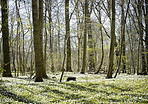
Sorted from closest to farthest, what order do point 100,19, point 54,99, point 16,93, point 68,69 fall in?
point 54,99 < point 16,93 < point 100,19 < point 68,69

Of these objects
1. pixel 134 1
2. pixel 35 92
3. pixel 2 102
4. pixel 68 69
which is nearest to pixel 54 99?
pixel 35 92

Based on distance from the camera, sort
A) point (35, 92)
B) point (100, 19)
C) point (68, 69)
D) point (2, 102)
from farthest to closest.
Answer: point (68, 69), point (100, 19), point (35, 92), point (2, 102)

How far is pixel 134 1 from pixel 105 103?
80.8 feet

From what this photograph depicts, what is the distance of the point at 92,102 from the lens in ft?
25.4

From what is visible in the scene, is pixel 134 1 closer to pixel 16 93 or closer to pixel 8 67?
pixel 8 67

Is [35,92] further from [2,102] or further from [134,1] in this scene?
[134,1]

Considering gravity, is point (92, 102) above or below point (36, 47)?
below

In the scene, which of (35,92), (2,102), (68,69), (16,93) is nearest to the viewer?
(2,102)

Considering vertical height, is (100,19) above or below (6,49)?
above

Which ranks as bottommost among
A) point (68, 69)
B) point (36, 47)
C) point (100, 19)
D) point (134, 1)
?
point (68, 69)

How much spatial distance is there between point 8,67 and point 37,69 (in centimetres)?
617

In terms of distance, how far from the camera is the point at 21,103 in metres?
7.45

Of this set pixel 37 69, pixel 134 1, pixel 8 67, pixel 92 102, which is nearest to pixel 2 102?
pixel 92 102

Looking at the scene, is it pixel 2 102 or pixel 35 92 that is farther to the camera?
pixel 35 92
